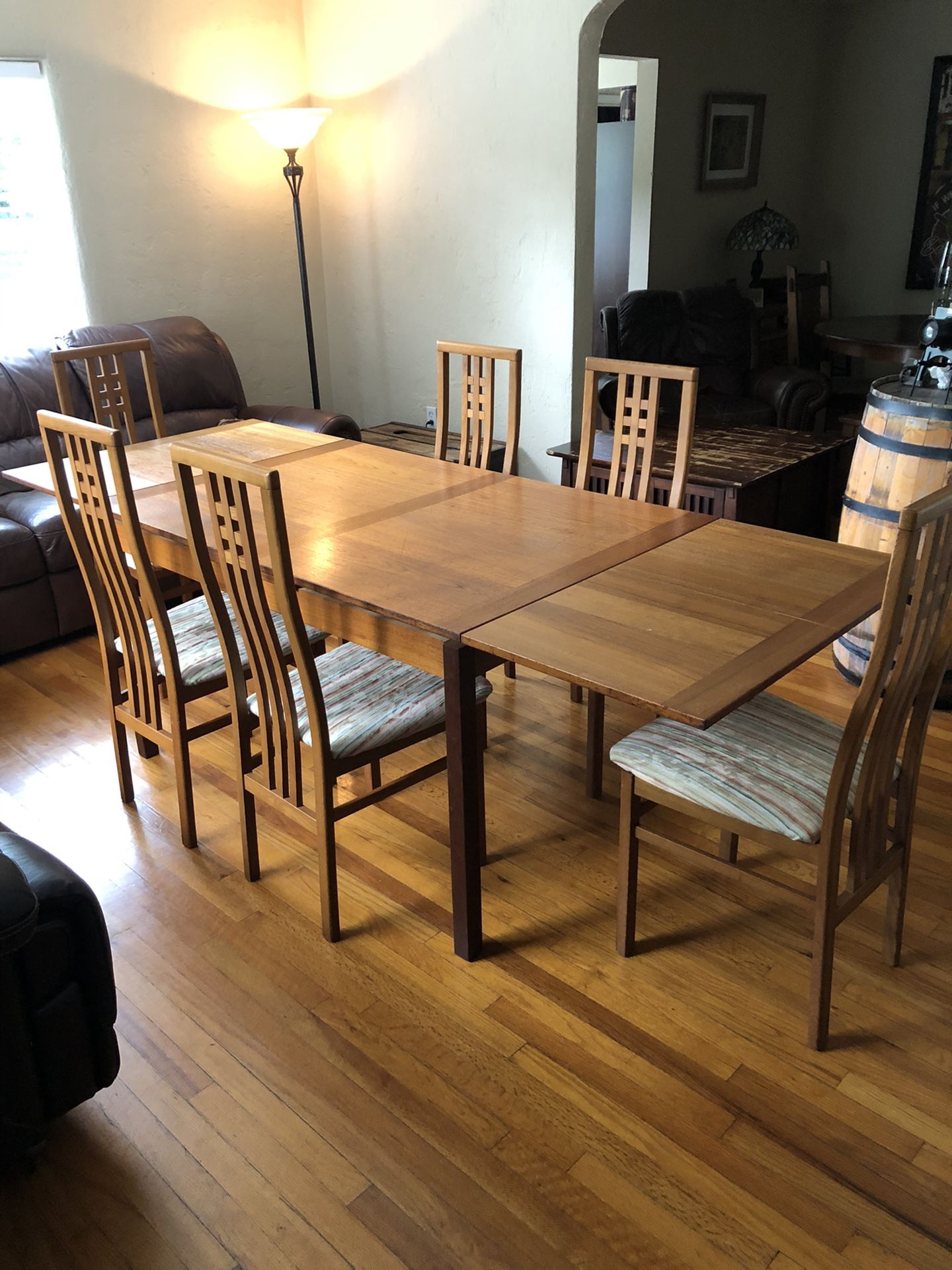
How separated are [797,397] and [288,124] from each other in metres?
2.54

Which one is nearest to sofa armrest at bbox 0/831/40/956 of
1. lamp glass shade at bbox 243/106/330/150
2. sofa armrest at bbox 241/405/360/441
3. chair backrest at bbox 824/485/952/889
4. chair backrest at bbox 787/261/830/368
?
chair backrest at bbox 824/485/952/889

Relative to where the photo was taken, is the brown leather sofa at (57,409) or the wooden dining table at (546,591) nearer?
the wooden dining table at (546,591)

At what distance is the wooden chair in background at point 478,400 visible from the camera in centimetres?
289

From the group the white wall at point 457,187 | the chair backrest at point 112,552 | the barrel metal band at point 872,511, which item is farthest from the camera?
the white wall at point 457,187

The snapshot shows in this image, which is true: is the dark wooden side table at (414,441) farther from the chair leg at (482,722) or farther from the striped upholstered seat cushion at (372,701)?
Result: the striped upholstered seat cushion at (372,701)

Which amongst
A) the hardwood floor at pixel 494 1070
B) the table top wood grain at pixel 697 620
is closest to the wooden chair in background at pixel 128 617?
the hardwood floor at pixel 494 1070

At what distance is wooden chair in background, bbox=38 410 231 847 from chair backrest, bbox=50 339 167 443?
0.53 m

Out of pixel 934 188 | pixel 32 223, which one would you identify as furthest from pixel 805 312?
pixel 32 223

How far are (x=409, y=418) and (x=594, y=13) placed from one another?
189 cm

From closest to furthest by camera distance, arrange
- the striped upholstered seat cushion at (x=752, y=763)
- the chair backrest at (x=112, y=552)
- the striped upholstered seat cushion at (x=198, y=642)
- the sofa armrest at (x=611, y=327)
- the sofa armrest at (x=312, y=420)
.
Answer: the striped upholstered seat cushion at (x=752, y=763) < the chair backrest at (x=112, y=552) < the striped upholstered seat cushion at (x=198, y=642) < the sofa armrest at (x=312, y=420) < the sofa armrest at (x=611, y=327)

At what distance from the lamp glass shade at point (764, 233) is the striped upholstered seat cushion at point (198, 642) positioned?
4032mm

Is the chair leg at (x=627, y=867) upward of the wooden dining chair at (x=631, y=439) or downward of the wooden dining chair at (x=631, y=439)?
downward

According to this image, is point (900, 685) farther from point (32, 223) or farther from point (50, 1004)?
point (32, 223)

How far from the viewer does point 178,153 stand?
4.32 meters
